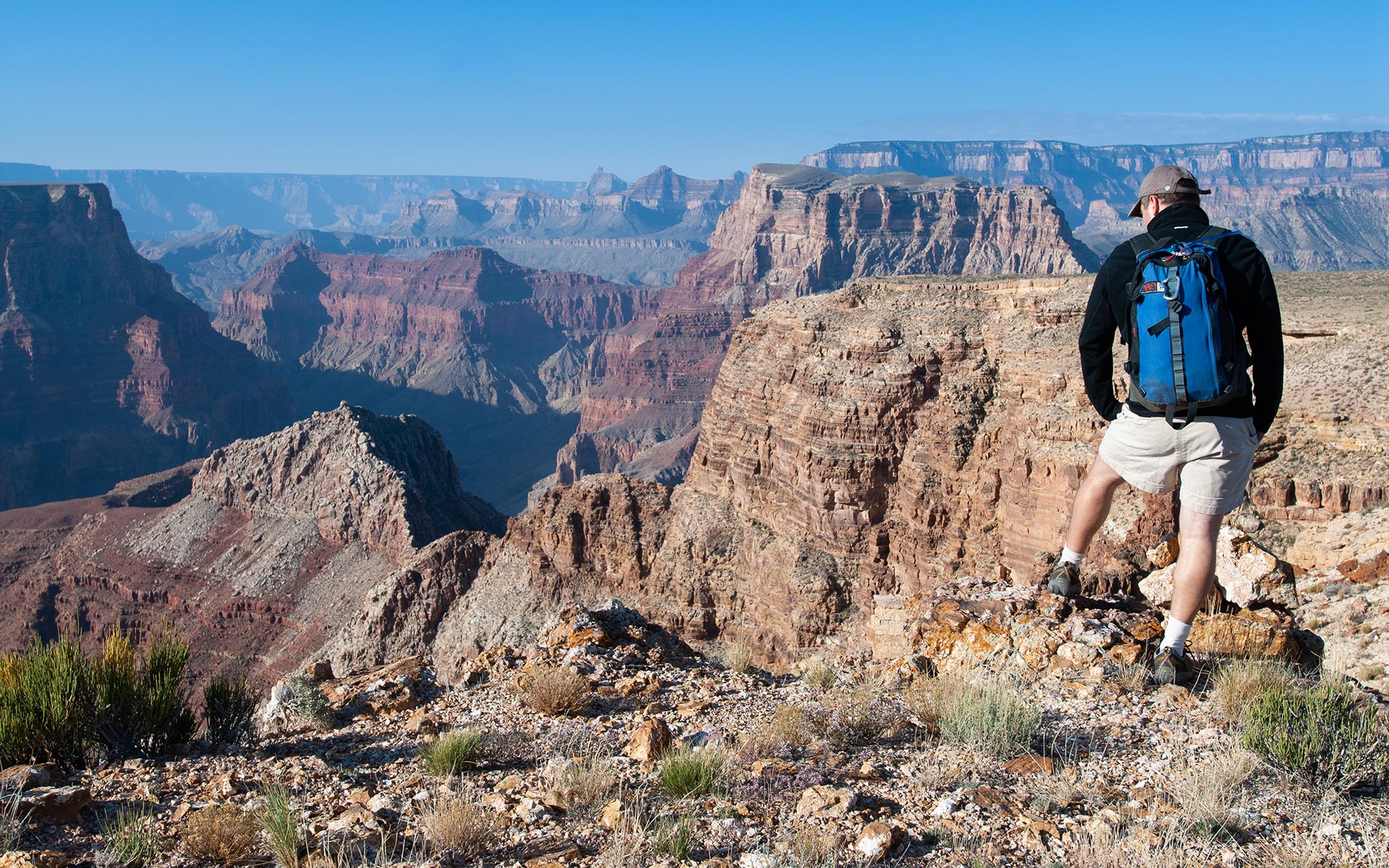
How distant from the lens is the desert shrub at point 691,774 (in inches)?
258

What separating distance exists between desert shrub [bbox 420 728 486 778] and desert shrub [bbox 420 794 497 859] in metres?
1.18

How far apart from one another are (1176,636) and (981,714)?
2.18 m

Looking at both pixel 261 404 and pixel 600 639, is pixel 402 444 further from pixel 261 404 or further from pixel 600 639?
pixel 261 404

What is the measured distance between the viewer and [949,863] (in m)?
5.48

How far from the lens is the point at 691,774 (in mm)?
6629

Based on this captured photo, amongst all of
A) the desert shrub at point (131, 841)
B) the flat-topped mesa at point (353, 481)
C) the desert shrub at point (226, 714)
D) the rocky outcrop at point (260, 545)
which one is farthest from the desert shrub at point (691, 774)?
the flat-topped mesa at point (353, 481)

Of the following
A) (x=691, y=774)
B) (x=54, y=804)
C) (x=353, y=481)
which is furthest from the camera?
(x=353, y=481)

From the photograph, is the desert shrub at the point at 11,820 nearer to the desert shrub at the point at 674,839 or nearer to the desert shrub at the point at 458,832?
the desert shrub at the point at 458,832

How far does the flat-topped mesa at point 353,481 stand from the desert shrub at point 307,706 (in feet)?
122

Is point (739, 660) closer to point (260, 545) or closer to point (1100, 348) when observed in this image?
point (1100, 348)

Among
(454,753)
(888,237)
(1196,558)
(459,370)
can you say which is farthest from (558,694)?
(459,370)

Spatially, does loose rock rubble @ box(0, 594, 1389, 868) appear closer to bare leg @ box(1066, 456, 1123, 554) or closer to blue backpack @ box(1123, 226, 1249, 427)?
bare leg @ box(1066, 456, 1123, 554)

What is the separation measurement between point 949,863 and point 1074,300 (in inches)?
1281

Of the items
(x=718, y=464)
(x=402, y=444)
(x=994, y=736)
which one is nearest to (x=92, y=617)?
(x=402, y=444)
